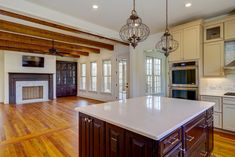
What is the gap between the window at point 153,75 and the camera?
6145mm

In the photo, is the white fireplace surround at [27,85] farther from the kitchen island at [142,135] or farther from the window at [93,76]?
the kitchen island at [142,135]

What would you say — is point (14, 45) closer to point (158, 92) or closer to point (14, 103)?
point (14, 103)

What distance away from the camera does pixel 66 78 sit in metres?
9.75

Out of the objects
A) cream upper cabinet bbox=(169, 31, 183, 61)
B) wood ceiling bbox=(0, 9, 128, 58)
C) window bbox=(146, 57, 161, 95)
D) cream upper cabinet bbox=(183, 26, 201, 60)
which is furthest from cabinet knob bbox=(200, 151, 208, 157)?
wood ceiling bbox=(0, 9, 128, 58)

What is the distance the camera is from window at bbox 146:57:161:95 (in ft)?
20.2

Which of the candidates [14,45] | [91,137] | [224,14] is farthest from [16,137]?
[224,14]

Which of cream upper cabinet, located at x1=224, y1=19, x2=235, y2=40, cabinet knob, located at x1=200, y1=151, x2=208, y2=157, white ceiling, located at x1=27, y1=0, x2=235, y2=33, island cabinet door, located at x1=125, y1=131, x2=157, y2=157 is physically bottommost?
cabinet knob, located at x1=200, y1=151, x2=208, y2=157

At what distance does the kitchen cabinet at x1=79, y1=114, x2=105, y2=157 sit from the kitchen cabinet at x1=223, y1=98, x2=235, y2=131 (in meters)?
3.07

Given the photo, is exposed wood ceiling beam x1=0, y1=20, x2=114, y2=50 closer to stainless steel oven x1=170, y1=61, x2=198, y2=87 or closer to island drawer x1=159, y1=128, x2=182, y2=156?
stainless steel oven x1=170, y1=61, x2=198, y2=87

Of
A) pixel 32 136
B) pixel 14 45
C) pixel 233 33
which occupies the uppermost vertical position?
pixel 14 45

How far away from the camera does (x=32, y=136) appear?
3.21m

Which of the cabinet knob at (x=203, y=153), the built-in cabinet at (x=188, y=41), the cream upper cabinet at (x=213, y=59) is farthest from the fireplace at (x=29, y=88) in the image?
the cabinet knob at (x=203, y=153)

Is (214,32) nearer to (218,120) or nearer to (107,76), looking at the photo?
(218,120)

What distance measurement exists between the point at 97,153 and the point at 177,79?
301cm
